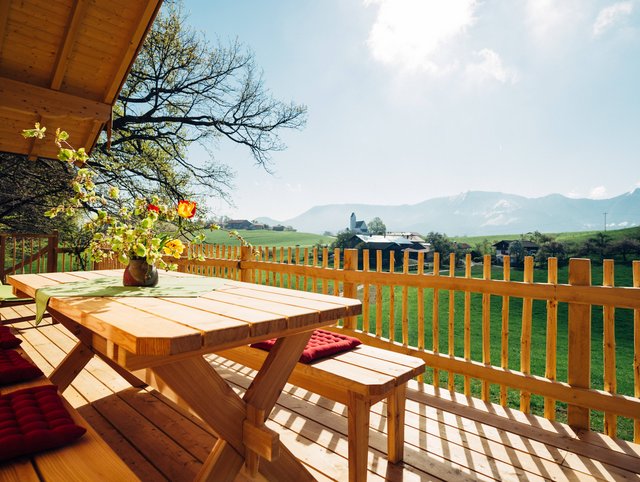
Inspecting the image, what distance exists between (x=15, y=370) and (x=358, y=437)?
170 cm

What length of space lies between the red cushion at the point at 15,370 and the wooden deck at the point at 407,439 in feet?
2.26

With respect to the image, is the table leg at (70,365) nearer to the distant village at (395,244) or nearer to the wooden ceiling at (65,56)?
the wooden ceiling at (65,56)

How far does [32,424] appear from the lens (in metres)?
1.22

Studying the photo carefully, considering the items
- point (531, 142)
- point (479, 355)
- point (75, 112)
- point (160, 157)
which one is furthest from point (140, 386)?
point (531, 142)

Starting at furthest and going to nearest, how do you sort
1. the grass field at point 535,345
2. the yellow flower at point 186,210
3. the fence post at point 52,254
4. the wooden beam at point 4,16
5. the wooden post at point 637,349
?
the grass field at point 535,345 → the fence post at point 52,254 → the wooden beam at point 4,16 → the wooden post at point 637,349 → the yellow flower at point 186,210

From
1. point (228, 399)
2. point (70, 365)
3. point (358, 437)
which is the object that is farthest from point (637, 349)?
point (70, 365)

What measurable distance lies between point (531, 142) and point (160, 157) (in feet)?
741

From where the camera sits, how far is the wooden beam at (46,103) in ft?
14.8

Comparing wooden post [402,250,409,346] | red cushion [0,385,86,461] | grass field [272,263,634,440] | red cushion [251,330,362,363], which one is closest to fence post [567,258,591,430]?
wooden post [402,250,409,346]

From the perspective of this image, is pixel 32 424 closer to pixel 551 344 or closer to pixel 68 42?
pixel 551 344

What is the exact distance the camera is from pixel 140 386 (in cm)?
297

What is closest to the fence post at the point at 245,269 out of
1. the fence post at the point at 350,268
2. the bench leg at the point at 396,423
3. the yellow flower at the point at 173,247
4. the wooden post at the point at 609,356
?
the fence post at the point at 350,268

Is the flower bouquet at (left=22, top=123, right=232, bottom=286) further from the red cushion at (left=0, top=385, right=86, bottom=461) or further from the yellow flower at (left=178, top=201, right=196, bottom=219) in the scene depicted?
the red cushion at (left=0, top=385, right=86, bottom=461)

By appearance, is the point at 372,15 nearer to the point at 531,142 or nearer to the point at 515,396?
the point at 515,396
